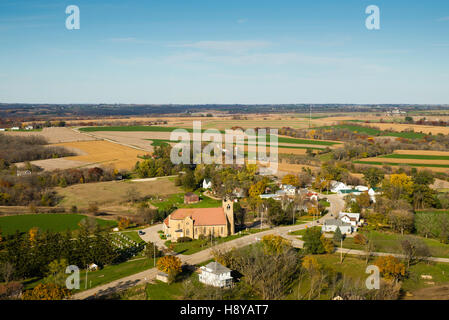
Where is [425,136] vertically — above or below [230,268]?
above

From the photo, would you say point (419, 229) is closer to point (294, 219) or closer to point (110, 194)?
point (294, 219)

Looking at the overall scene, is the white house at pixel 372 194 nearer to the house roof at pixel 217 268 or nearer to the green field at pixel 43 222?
the house roof at pixel 217 268

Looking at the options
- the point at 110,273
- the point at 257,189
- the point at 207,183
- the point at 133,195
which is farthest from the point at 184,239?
the point at 207,183

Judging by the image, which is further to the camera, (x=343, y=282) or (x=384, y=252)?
(x=384, y=252)

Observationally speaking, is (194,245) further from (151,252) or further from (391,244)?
(391,244)
